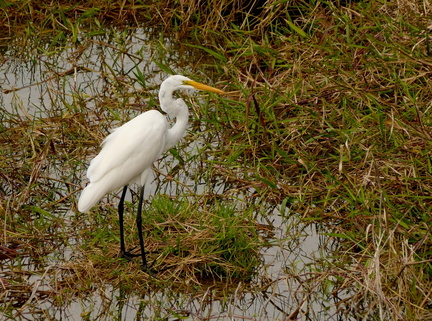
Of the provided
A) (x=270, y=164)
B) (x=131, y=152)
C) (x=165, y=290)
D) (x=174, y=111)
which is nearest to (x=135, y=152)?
(x=131, y=152)

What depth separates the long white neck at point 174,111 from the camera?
5004 mm

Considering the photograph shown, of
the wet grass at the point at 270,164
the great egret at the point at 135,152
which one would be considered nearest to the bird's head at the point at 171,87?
the great egret at the point at 135,152

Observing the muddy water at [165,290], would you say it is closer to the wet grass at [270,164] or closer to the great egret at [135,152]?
the wet grass at [270,164]

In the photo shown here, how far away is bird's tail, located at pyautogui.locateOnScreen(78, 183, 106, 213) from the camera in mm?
4699

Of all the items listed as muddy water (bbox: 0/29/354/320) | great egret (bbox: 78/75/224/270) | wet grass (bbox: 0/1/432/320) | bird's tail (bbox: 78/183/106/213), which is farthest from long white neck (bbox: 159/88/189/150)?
muddy water (bbox: 0/29/354/320)

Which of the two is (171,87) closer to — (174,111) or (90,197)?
(174,111)

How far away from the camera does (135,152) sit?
4891mm

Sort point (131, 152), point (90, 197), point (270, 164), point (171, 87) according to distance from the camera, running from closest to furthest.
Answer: point (90, 197) → point (131, 152) → point (171, 87) → point (270, 164)

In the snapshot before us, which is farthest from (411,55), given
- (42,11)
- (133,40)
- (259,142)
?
(42,11)

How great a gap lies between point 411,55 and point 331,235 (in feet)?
5.40

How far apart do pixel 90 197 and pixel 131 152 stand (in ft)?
1.08

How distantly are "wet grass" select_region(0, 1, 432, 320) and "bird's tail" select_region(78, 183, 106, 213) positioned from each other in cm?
32

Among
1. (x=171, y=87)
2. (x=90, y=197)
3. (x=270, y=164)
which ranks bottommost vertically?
(x=270, y=164)

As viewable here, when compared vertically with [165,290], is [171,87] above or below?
above
